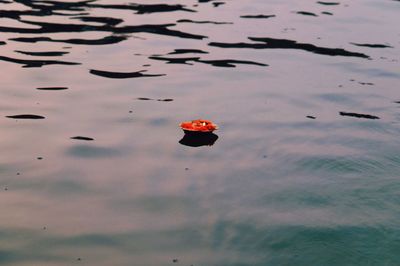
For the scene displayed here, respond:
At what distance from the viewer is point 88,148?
8.67 metres

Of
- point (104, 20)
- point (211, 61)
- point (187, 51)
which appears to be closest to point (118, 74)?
point (211, 61)

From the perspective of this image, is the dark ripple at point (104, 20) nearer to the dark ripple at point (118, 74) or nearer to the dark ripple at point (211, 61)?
the dark ripple at point (211, 61)

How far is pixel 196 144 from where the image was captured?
29.7 feet

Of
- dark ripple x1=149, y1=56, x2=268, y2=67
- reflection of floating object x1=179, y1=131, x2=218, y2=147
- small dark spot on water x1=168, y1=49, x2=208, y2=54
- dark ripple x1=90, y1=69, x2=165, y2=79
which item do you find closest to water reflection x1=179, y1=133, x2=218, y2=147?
reflection of floating object x1=179, y1=131, x2=218, y2=147

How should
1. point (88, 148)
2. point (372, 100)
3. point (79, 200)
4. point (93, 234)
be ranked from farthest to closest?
point (372, 100), point (88, 148), point (79, 200), point (93, 234)

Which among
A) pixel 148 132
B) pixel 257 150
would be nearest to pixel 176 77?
pixel 148 132

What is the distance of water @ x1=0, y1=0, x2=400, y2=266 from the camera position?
6.41 meters

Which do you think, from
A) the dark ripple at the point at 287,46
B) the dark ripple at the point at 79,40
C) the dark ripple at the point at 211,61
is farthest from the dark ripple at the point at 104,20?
the dark ripple at the point at 211,61

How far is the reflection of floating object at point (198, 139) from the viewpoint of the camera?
9.06 meters

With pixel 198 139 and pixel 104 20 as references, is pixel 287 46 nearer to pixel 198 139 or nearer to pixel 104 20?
pixel 104 20

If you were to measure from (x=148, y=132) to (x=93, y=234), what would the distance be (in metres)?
3.20

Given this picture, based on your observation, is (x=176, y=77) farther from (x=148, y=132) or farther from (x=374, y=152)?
(x=374, y=152)

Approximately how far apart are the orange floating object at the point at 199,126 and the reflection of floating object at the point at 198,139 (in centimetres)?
12

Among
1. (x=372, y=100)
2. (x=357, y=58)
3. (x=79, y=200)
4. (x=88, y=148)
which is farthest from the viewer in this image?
(x=357, y=58)
